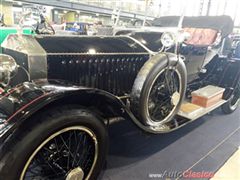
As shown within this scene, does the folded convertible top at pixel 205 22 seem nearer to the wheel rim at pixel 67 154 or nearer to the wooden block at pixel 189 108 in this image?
the wooden block at pixel 189 108

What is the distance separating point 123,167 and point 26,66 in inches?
55.1

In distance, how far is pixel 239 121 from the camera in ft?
12.0

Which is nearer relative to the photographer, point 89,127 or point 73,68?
point 89,127

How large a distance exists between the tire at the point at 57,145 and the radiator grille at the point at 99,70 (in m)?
Answer: 0.50

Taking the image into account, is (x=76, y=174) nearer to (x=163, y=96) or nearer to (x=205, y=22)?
(x=163, y=96)

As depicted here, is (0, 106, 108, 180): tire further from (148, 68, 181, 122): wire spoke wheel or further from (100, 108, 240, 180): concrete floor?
(148, 68, 181, 122): wire spoke wheel

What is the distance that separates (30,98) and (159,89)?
141 centimetres

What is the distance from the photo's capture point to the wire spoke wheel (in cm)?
236

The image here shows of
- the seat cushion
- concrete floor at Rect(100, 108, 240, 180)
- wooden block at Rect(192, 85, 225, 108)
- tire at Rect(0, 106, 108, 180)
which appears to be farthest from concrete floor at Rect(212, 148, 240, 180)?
the seat cushion

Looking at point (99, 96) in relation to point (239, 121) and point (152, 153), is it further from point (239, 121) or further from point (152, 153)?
point (239, 121)

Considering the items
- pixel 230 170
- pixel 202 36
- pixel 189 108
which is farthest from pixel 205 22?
pixel 230 170

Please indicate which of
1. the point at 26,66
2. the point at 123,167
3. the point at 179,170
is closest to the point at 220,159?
the point at 179,170

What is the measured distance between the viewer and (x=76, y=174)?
1694mm

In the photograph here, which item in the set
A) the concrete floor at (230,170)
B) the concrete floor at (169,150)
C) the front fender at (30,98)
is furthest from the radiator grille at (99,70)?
the concrete floor at (230,170)
